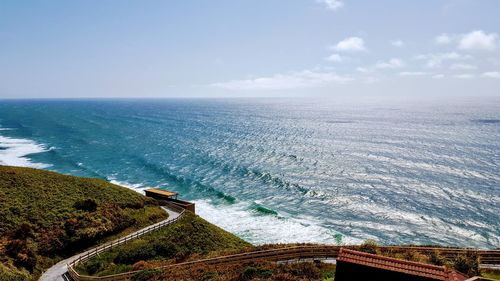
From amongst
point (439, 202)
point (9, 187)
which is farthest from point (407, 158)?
point (9, 187)

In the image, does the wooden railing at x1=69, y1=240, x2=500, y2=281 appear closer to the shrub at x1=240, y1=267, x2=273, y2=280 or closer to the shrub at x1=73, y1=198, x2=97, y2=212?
the shrub at x1=240, y1=267, x2=273, y2=280

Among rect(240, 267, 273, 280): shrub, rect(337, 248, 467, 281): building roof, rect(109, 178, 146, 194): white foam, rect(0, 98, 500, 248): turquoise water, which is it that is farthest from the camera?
rect(109, 178, 146, 194): white foam

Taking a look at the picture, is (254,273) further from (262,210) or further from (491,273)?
(262,210)

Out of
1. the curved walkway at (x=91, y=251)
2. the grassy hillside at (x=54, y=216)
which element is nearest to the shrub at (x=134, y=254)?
the curved walkway at (x=91, y=251)

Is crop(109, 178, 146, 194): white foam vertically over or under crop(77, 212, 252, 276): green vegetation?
under

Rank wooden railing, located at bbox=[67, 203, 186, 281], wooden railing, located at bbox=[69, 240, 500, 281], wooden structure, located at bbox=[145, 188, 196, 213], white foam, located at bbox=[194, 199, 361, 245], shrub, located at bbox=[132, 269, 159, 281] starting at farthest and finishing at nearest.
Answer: wooden structure, located at bbox=[145, 188, 196, 213]
white foam, located at bbox=[194, 199, 361, 245]
wooden railing, located at bbox=[67, 203, 186, 281]
wooden railing, located at bbox=[69, 240, 500, 281]
shrub, located at bbox=[132, 269, 159, 281]

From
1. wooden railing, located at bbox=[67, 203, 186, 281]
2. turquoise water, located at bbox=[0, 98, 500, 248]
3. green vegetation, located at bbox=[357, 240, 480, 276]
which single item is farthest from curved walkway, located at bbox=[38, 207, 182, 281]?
green vegetation, located at bbox=[357, 240, 480, 276]

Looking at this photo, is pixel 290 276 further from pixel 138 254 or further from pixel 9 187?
pixel 9 187
